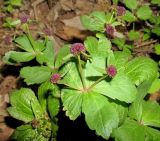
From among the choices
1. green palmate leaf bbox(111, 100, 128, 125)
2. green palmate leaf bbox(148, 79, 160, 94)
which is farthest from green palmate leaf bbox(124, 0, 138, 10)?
green palmate leaf bbox(111, 100, 128, 125)

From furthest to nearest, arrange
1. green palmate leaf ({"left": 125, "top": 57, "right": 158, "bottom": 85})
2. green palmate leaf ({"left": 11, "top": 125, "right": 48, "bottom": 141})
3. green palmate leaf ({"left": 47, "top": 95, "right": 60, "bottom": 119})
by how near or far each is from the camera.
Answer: green palmate leaf ({"left": 11, "top": 125, "right": 48, "bottom": 141}) < green palmate leaf ({"left": 47, "top": 95, "right": 60, "bottom": 119}) < green palmate leaf ({"left": 125, "top": 57, "right": 158, "bottom": 85})

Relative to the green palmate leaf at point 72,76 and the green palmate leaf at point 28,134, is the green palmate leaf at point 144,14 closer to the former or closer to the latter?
the green palmate leaf at point 72,76

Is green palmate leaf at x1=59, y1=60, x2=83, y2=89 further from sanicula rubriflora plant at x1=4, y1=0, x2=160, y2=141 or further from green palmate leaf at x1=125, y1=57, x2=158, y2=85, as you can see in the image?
green palmate leaf at x1=125, y1=57, x2=158, y2=85

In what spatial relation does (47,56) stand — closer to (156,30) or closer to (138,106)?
(138,106)

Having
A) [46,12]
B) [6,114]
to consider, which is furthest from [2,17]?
[6,114]

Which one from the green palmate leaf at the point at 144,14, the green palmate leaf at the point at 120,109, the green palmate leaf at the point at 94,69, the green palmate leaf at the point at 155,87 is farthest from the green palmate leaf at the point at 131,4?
the green palmate leaf at the point at 120,109

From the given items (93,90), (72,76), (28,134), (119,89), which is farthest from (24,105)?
(119,89)
